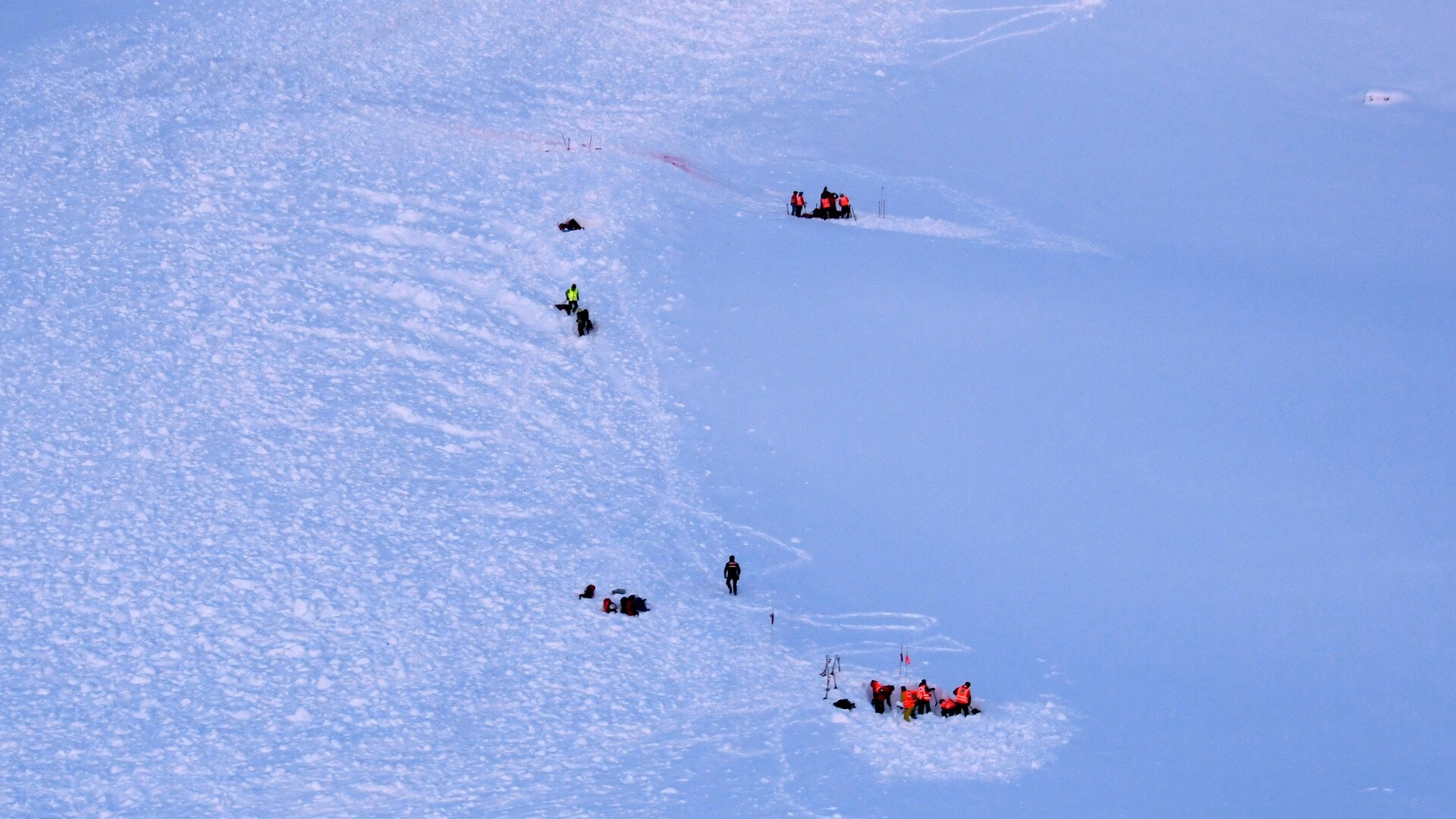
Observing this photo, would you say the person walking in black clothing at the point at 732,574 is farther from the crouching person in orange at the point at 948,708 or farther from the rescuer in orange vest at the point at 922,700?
the crouching person in orange at the point at 948,708

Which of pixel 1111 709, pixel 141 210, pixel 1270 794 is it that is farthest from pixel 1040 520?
pixel 141 210

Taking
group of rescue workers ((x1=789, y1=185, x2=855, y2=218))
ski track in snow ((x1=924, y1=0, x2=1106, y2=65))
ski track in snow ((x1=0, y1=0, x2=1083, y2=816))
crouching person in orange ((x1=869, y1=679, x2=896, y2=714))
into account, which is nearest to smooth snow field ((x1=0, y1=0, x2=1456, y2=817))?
ski track in snow ((x1=0, y1=0, x2=1083, y2=816))

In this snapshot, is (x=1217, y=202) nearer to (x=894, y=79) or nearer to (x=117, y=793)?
(x=894, y=79)

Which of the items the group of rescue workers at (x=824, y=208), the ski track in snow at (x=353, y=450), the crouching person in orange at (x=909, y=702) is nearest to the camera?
the ski track in snow at (x=353, y=450)

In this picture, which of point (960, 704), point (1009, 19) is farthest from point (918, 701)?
point (1009, 19)

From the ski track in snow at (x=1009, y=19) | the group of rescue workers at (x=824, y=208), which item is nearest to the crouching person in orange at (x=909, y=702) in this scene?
the group of rescue workers at (x=824, y=208)

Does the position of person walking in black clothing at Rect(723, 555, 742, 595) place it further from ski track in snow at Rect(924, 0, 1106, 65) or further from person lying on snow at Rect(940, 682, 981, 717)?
ski track in snow at Rect(924, 0, 1106, 65)
